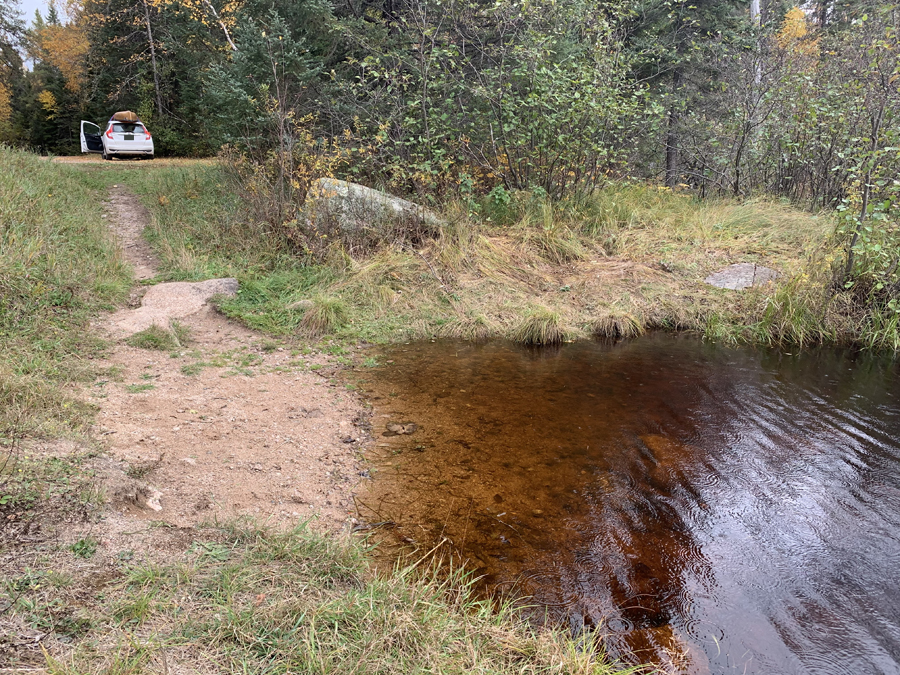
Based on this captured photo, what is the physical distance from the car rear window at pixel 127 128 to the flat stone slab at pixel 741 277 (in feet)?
57.5

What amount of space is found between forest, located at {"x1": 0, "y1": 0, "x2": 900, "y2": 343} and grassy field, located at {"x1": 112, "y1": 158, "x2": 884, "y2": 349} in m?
0.29

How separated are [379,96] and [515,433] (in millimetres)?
7342

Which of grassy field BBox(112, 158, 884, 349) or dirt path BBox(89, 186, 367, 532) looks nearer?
dirt path BBox(89, 186, 367, 532)

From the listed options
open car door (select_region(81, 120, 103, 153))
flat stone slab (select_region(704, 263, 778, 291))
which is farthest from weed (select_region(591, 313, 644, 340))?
open car door (select_region(81, 120, 103, 153))

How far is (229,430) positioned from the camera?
449cm

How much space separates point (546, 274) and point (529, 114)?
319cm

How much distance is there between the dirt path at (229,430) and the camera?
11.6 ft

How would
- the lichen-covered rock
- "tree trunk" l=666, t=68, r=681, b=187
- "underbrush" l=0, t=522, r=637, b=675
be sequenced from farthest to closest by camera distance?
1. "tree trunk" l=666, t=68, r=681, b=187
2. the lichen-covered rock
3. "underbrush" l=0, t=522, r=637, b=675

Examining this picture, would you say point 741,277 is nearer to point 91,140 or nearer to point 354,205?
point 354,205

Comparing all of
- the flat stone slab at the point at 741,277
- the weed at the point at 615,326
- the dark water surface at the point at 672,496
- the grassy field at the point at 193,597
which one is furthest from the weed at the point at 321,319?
the flat stone slab at the point at 741,277

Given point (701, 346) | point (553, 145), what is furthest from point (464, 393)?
point (553, 145)

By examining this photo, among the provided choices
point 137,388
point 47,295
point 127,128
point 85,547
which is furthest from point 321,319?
point 127,128

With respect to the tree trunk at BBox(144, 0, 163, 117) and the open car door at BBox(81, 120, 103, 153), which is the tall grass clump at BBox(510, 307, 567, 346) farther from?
the tree trunk at BBox(144, 0, 163, 117)

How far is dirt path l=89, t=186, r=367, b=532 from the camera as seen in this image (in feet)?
11.6
